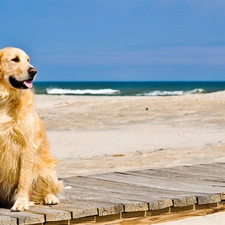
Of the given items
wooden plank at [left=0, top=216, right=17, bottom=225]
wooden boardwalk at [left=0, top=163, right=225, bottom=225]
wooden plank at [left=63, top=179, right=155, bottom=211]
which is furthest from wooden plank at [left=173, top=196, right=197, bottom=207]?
wooden plank at [left=0, top=216, right=17, bottom=225]

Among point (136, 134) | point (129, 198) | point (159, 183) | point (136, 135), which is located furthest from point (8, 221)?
point (136, 134)

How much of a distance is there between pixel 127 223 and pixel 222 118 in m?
13.4

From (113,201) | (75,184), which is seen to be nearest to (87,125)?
(75,184)

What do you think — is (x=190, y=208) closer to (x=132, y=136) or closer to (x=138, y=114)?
(x=132, y=136)

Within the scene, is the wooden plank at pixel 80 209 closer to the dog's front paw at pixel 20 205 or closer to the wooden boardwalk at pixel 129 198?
the wooden boardwalk at pixel 129 198

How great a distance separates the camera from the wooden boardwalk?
5.43 meters

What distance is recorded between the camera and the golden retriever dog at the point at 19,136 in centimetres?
542

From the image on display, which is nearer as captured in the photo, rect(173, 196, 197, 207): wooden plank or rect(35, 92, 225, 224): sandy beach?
rect(173, 196, 197, 207): wooden plank
